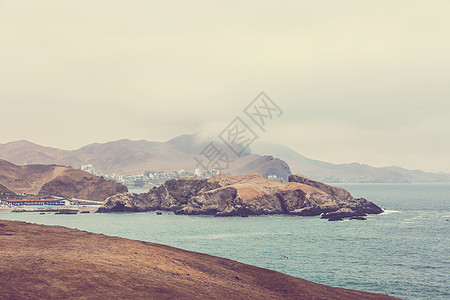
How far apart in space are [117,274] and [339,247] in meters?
55.4

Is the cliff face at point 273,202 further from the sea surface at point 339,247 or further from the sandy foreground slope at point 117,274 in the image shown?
the sandy foreground slope at point 117,274

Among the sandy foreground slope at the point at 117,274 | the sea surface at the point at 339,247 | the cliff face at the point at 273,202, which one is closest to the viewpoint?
the sandy foreground slope at the point at 117,274

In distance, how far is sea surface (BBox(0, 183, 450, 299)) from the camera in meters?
48.4

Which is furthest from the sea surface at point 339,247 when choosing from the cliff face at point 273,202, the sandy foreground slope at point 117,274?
the cliff face at point 273,202

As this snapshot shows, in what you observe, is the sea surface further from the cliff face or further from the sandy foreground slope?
the cliff face

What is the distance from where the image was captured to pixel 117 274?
86.2ft

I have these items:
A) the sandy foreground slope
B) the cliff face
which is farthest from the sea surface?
the cliff face

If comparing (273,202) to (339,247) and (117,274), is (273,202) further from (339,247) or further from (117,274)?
(117,274)

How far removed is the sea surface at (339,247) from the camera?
159 feet

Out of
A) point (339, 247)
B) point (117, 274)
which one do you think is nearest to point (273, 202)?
point (339, 247)

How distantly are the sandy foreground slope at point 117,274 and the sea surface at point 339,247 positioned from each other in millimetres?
14197

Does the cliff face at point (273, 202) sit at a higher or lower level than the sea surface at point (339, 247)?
higher

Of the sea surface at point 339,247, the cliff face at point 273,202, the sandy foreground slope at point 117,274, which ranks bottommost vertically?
the sea surface at point 339,247

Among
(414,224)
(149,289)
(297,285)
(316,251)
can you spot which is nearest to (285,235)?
(316,251)
